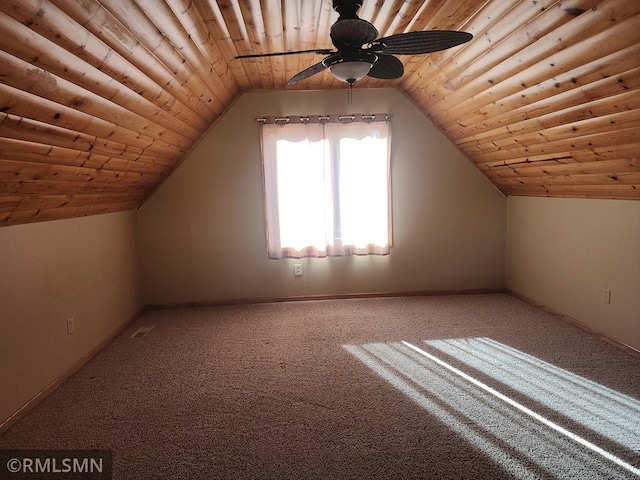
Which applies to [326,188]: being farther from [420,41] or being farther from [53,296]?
[53,296]

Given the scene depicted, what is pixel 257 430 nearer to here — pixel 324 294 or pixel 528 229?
pixel 324 294

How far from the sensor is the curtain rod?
424 centimetres

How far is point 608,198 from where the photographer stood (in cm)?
307

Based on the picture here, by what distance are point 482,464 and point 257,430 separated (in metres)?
1.08

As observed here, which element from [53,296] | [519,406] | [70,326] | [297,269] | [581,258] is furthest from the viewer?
[297,269]

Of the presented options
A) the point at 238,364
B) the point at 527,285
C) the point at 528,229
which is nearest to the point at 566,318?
the point at 527,285

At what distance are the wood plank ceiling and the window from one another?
77 cm

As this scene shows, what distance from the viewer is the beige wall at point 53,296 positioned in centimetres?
228

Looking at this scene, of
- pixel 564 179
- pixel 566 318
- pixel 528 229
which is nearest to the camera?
pixel 564 179

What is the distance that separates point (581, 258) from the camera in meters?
3.41

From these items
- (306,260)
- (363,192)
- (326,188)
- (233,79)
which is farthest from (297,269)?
(233,79)

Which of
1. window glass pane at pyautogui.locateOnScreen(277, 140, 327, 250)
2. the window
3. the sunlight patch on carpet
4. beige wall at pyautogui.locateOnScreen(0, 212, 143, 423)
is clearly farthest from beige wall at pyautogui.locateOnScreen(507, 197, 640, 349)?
beige wall at pyautogui.locateOnScreen(0, 212, 143, 423)

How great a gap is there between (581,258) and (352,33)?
2.80 metres

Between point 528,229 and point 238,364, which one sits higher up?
point 528,229
